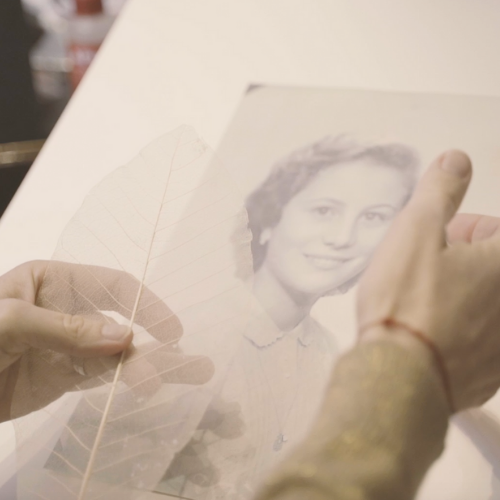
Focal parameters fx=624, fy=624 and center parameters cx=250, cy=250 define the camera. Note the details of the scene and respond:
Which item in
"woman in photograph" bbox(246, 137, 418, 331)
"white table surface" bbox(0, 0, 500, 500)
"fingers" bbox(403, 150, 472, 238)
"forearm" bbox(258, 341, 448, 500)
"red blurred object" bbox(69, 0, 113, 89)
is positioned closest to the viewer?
"forearm" bbox(258, 341, 448, 500)

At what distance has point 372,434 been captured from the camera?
0.35m

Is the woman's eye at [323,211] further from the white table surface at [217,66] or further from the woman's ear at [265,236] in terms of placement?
the white table surface at [217,66]

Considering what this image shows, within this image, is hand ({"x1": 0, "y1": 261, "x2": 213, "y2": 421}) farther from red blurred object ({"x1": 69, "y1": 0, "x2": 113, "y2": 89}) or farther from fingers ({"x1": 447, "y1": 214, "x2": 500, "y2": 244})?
red blurred object ({"x1": 69, "y1": 0, "x2": 113, "y2": 89})

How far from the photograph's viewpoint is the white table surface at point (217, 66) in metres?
0.90

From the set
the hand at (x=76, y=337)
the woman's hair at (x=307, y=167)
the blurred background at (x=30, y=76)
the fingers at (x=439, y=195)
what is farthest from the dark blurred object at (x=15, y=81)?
the fingers at (x=439, y=195)

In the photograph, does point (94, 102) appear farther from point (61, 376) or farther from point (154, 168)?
point (61, 376)

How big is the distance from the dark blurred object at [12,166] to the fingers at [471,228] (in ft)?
3.21

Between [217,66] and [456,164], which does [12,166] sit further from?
[456,164]

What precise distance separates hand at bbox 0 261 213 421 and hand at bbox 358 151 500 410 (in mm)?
205

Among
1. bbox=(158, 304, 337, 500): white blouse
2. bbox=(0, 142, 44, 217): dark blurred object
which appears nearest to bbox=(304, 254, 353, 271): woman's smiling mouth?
bbox=(158, 304, 337, 500): white blouse

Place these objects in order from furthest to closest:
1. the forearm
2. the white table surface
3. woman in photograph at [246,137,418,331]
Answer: the white table surface < woman in photograph at [246,137,418,331] < the forearm

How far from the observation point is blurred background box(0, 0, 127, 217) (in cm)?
123

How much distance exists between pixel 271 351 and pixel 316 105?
0.45 m

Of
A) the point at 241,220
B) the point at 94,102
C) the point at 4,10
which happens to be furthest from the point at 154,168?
the point at 4,10
